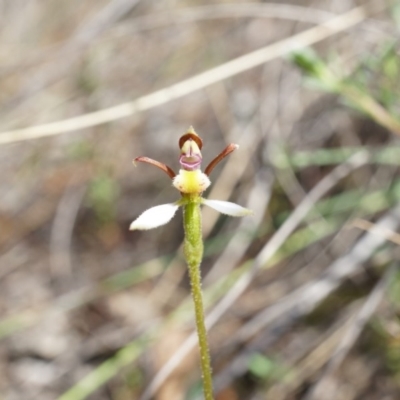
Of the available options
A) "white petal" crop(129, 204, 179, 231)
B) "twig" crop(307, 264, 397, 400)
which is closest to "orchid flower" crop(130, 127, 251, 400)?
"white petal" crop(129, 204, 179, 231)

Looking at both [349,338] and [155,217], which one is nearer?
[155,217]

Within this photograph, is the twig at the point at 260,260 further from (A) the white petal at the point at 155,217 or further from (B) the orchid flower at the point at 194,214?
(A) the white petal at the point at 155,217

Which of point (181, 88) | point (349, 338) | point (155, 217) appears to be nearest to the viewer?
point (155, 217)

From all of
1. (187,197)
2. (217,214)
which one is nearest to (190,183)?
(187,197)

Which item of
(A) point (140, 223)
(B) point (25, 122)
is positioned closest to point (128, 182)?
(B) point (25, 122)

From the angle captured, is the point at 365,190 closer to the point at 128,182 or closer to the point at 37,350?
the point at 128,182

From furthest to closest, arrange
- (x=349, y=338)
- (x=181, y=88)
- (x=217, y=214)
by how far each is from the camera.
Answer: (x=217, y=214)
(x=181, y=88)
(x=349, y=338)

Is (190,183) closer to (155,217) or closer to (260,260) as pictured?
(155,217)

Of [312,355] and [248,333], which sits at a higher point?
[248,333]
